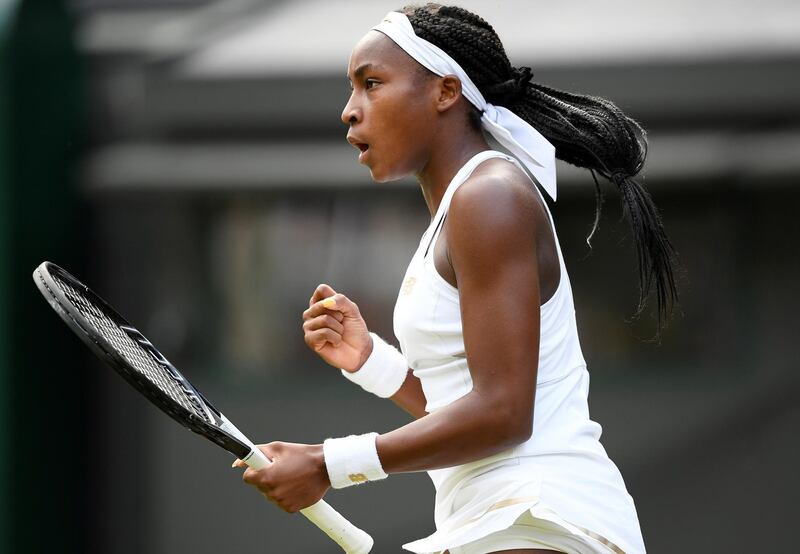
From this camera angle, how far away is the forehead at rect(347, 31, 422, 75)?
1916mm

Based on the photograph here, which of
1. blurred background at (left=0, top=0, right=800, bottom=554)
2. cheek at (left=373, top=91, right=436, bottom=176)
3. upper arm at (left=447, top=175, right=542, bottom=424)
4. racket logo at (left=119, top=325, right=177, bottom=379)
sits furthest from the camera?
blurred background at (left=0, top=0, right=800, bottom=554)

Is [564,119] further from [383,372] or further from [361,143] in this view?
[383,372]

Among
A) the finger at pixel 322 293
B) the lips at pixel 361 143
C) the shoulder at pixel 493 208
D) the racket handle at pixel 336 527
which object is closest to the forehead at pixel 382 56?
the lips at pixel 361 143

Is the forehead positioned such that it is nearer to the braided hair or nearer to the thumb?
the braided hair

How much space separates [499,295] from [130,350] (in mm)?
693

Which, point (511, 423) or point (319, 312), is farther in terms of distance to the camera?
point (319, 312)

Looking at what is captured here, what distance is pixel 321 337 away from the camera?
7.06 feet

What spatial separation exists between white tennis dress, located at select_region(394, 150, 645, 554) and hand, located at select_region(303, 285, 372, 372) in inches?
12.4

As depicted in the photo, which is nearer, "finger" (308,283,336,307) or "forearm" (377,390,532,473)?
"forearm" (377,390,532,473)

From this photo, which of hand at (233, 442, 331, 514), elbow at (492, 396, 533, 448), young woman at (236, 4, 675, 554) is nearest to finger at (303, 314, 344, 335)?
young woman at (236, 4, 675, 554)

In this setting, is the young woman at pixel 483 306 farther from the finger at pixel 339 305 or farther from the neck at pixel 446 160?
the finger at pixel 339 305

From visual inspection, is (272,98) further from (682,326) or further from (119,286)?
(682,326)

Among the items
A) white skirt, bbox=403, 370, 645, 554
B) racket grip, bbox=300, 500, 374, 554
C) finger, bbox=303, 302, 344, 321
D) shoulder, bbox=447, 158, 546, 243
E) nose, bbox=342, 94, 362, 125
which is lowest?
racket grip, bbox=300, 500, 374, 554

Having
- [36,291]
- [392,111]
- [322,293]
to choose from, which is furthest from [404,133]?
[36,291]
